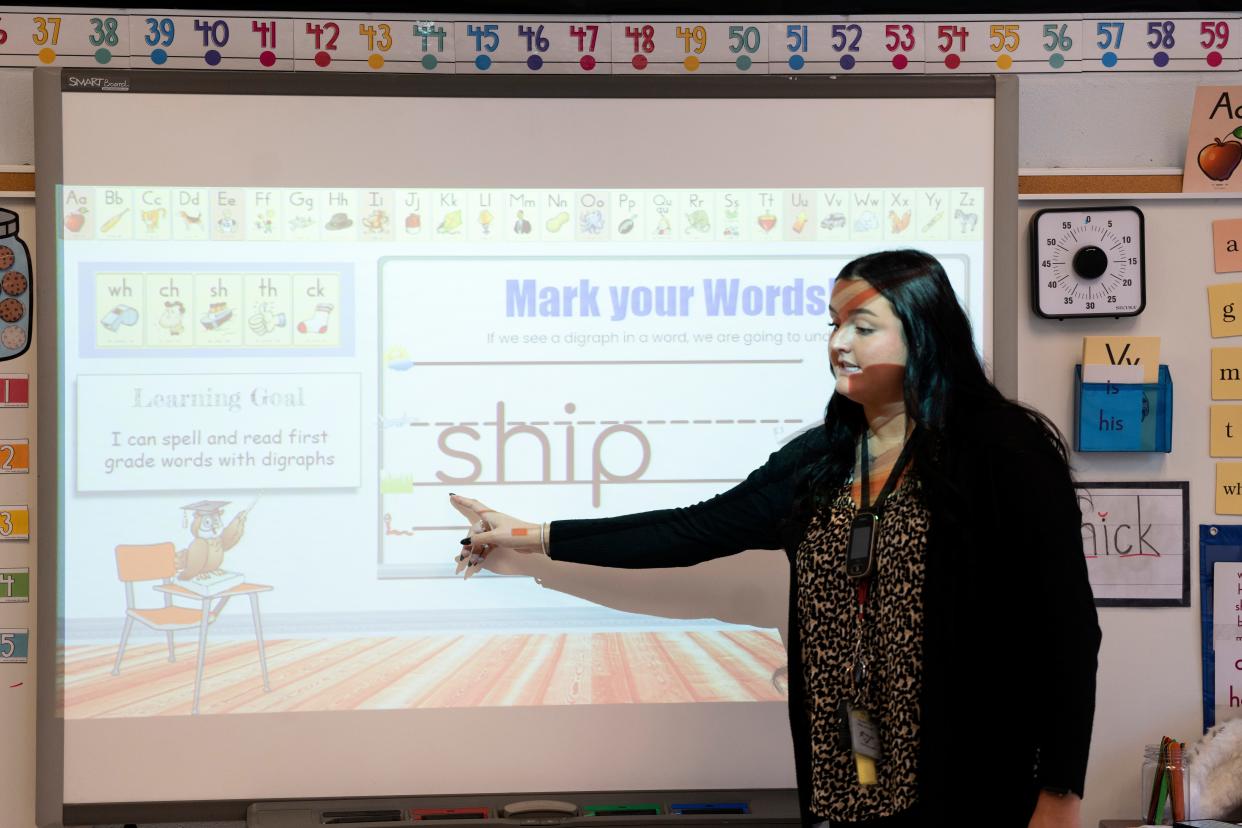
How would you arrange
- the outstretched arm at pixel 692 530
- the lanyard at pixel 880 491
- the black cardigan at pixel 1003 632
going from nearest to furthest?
1. the black cardigan at pixel 1003 632
2. the lanyard at pixel 880 491
3. the outstretched arm at pixel 692 530

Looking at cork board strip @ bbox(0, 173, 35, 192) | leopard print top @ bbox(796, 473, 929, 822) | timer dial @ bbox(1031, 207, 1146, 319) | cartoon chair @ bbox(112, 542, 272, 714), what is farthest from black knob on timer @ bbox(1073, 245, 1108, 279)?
cork board strip @ bbox(0, 173, 35, 192)

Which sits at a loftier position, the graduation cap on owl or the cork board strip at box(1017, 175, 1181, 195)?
the cork board strip at box(1017, 175, 1181, 195)

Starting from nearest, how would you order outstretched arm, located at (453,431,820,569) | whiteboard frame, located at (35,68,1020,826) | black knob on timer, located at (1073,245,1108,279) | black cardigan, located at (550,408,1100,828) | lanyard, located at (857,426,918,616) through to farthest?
black cardigan, located at (550,408,1100,828) → lanyard, located at (857,426,918,616) → outstretched arm, located at (453,431,820,569) → whiteboard frame, located at (35,68,1020,826) → black knob on timer, located at (1073,245,1108,279)

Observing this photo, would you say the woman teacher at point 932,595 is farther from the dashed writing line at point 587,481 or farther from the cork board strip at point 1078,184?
the cork board strip at point 1078,184

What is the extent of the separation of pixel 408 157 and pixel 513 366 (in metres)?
0.42

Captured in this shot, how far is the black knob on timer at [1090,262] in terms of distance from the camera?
183cm

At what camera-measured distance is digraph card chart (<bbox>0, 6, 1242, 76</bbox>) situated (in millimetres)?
1873

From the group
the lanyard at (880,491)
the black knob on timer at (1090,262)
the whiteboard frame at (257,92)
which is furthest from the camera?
the black knob on timer at (1090,262)

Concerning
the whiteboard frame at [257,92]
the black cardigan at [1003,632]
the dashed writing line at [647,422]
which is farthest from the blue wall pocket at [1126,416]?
the black cardigan at [1003,632]

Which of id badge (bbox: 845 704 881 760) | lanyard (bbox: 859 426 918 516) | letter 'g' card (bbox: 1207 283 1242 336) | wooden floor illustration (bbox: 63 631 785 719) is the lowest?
wooden floor illustration (bbox: 63 631 785 719)

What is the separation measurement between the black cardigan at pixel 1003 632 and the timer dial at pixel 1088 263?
30.9 inches

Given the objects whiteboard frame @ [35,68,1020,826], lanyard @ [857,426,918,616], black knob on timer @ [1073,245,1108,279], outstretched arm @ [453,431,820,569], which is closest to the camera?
lanyard @ [857,426,918,616]

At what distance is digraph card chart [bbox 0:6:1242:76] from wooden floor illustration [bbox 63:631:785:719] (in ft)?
3.53

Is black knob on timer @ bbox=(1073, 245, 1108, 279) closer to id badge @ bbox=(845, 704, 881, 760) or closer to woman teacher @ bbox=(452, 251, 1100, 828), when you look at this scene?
woman teacher @ bbox=(452, 251, 1100, 828)
